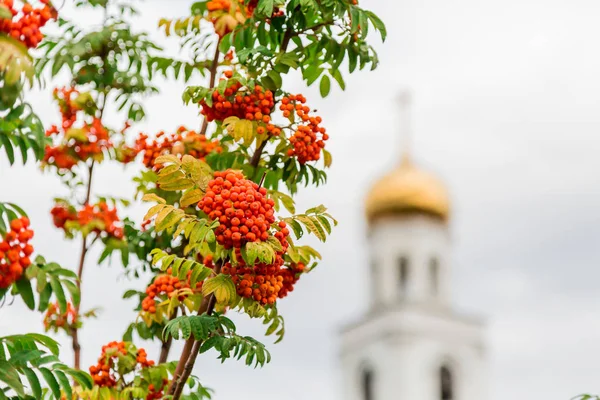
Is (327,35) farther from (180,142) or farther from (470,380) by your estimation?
(470,380)

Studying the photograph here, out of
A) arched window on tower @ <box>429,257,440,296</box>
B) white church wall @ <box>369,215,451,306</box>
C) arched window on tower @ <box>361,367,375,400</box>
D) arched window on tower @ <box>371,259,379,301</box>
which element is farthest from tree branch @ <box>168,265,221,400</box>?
arched window on tower @ <box>429,257,440,296</box>

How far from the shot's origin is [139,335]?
4.57 metres

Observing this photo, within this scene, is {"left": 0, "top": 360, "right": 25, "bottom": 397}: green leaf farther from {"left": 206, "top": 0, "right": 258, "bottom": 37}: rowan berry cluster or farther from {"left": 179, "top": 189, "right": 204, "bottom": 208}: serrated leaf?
{"left": 206, "top": 0, "right": 258, "bottom": 37}: rowan berry cluster

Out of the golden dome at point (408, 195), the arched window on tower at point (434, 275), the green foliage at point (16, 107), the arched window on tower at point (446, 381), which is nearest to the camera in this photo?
the green foliage at point (16, 107)

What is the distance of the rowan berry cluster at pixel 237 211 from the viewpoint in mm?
3297

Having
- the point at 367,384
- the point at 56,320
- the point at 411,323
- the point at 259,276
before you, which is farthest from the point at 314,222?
the point at 367,384

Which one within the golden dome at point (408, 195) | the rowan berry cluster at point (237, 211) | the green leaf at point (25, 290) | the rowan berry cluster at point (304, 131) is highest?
the golden dome at point (408, 195)

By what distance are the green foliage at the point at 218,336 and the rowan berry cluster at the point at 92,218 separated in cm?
175

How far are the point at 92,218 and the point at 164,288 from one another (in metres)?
1.15

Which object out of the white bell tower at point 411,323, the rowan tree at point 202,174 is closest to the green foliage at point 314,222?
the rowan tree at point 202,174

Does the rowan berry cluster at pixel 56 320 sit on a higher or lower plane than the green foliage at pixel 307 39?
lower

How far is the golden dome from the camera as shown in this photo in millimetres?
37969

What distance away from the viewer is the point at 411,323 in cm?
3644

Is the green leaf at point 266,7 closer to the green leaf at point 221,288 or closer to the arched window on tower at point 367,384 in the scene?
the green leaf at point 221,288
